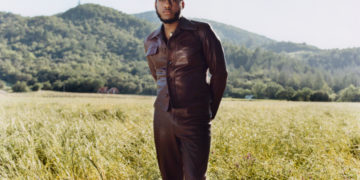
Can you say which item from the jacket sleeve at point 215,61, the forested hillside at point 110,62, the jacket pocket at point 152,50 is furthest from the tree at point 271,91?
the jacket pocket at point 152,50

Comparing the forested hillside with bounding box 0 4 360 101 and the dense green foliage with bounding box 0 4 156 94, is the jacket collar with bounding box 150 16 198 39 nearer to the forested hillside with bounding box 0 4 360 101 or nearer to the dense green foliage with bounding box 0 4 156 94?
the forested hillside with bounding box 0 4 360 101

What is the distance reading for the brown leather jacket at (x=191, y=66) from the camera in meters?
2.03

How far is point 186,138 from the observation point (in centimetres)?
204

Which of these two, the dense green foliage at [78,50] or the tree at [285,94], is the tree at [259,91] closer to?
the tree at [285,94]

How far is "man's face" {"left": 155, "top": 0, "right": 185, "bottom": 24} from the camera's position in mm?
2076

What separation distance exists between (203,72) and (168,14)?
1.93 ft

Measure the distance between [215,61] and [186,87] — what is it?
34 cm

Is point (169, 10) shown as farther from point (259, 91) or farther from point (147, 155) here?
point (259, 91)

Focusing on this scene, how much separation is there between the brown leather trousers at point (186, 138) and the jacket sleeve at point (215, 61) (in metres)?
0.21

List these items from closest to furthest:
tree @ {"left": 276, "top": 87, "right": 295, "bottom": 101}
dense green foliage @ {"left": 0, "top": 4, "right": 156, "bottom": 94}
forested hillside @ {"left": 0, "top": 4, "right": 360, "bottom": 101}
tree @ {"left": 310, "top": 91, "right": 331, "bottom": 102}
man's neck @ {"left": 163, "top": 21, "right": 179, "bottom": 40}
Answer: man's neck @ {"left": 163, "top": 21, "right": 179, "bottom": 40}, tree @ {"left": 310, "top": 91, "right": 331, "bottom": 102}, tree @ {"left": 276, "top": 87, "right": 295, "bottom": 101}, forested hillside @ {"left": 0, "top": 4, "right": 360, "bottom": 101}, dense green foliage @ {"left": 0, "top": 4, "right": 156, "bottom": 94}

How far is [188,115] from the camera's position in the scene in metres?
2.02

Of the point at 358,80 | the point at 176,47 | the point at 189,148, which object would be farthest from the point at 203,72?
the point at 358,80

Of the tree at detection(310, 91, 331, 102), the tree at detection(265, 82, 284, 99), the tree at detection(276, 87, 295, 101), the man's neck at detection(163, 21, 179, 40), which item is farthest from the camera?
the tree at detection(265, 82, 284, 99)

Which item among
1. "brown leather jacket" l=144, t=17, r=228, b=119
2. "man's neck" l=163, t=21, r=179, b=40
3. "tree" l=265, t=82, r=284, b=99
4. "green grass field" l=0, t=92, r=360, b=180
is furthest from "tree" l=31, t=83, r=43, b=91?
"brown leather jacket" l=144, t=17, r=228, b=119
